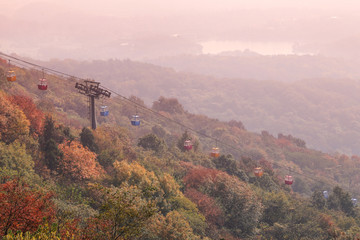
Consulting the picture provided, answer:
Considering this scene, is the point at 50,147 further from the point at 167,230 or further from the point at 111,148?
the point at 167,230

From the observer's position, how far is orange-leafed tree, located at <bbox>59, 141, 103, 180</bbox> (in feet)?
158

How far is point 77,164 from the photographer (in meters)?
48.8

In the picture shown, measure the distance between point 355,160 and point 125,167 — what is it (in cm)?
11645

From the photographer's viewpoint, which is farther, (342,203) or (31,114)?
(342,203)

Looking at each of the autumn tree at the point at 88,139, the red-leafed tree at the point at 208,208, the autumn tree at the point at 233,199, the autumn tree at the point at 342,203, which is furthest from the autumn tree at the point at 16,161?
the autumn tree at the point at 342,203

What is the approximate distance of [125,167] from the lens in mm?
48438

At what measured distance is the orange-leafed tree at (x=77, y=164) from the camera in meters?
48.2

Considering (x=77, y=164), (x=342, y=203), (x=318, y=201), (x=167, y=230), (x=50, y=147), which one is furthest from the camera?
(x=342, y=203)

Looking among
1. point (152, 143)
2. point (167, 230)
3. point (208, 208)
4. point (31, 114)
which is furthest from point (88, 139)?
point (167, 230)

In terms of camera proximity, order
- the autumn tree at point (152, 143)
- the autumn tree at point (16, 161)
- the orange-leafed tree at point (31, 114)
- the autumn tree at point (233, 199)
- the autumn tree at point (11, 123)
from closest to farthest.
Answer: the autumn tree at point (16, 161) → the autumn tree at point (11, 123) → the autumn tree at point (233, 199) → the orange-leafed tree at point (31, 114) → the autumn tree at point (152, 143)

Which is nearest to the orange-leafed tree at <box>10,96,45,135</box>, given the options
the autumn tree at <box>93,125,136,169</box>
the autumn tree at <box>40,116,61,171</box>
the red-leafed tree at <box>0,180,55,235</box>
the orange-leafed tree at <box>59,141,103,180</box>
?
the autumn tree at <box>40,116,61,171</box>

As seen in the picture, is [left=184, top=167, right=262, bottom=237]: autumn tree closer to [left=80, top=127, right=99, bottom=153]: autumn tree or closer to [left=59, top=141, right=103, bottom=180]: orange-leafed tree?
[left=80, top=127, right=99, bottom=153]: autumn tree

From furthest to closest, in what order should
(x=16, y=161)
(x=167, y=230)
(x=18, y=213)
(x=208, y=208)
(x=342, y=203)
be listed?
1. (x=342, y=203)
2. (x=208, y=208)
3. (x=16, y=161)
4. (x=167, y=230)
5. (x=18, y=213)

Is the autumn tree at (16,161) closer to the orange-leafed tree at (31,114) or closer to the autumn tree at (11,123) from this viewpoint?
the autumn tree at (11,123)
